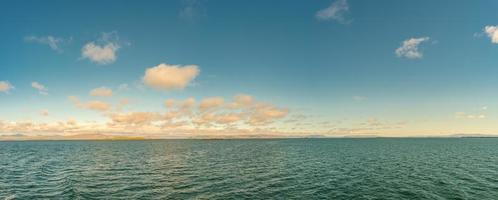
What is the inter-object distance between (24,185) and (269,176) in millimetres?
39408

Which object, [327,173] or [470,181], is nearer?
[470,181]

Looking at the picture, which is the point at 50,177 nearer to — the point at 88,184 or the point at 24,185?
the point at 24,185

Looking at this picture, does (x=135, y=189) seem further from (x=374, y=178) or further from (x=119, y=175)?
(x=374, y=178)

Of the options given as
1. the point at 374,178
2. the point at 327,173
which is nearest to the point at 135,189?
the point at 327,173

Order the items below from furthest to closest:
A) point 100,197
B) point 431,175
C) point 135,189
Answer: point 431,175 < point 135,189 < point 100,197

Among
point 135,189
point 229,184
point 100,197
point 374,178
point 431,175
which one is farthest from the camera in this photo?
point 431,175

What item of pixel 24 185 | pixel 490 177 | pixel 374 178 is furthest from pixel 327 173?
pixel 24 185

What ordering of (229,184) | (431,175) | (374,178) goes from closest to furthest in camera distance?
(229,184)
(374,178)
(431,175)

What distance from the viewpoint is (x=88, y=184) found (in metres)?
46.1

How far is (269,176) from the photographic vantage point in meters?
52.9

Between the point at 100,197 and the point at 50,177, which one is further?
the point at 50,177

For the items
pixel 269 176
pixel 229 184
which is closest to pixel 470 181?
pixel 269 176

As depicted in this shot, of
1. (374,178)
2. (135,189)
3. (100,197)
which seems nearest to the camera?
(100,197)

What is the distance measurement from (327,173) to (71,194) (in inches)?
1676
